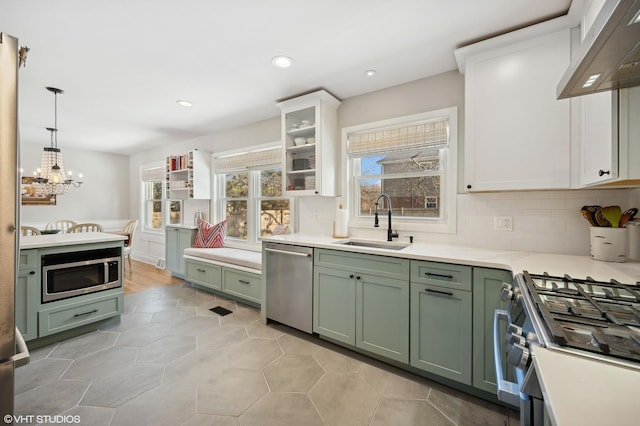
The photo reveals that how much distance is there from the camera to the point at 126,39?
81.4 inches

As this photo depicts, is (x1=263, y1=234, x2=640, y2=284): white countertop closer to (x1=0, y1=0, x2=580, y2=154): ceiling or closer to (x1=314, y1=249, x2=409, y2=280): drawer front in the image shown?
(x1=314, y1=249, x2=409, y2=280): drawer front

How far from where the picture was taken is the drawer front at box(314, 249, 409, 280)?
204 cm

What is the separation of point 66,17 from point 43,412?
99.7 inches

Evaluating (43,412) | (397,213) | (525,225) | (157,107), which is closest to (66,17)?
(157,107)

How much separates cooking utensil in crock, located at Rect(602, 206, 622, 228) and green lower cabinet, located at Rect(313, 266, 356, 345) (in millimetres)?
1737

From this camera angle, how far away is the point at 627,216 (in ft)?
5.55

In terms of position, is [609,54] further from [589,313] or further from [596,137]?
[589,313]

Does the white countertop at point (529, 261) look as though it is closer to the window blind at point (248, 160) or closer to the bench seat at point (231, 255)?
the bench seat at point (231, 255)

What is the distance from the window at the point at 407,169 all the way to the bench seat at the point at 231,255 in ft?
4.44

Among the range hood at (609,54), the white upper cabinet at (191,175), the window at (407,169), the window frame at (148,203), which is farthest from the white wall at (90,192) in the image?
the range hood at (609,54)

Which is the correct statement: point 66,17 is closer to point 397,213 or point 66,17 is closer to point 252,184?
point 252,184

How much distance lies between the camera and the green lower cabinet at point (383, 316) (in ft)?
6.65


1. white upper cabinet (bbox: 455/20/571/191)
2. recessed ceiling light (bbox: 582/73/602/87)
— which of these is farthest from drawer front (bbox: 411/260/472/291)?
recessed ceiling light (bbox: 582/73/602/87)

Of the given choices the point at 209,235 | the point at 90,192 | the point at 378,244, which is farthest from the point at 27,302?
the point at 90,192
